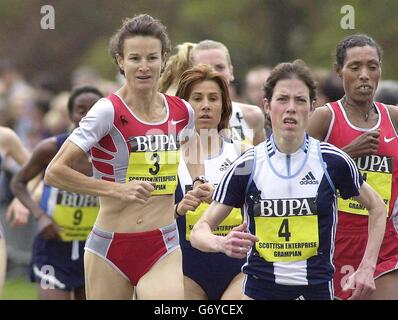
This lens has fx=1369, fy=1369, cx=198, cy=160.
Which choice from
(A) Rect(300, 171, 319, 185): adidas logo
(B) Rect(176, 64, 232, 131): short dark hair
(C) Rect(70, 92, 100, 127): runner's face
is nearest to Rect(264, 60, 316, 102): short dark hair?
(A) Rect(300, 171, 319, 185): adidas logo

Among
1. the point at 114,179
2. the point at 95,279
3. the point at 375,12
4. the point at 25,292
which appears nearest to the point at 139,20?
the point at 114,179

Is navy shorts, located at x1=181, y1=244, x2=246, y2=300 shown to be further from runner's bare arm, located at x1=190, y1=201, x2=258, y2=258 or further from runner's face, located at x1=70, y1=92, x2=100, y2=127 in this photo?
runner's face, located at x1=70, y1=92, x2=100, y2=127

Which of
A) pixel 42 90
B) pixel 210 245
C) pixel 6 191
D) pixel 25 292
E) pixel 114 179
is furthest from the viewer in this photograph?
pixel 42 90

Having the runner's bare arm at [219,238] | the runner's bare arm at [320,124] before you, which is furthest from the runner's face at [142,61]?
the runner's bare arm at [320,124]

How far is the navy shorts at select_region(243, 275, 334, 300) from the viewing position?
702cm

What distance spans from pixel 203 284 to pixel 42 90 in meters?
10.7

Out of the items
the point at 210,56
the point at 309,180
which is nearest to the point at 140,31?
the point at 309,180

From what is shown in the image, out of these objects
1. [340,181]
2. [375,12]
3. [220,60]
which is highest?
[375,12]

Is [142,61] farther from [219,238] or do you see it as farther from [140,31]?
[219,238]

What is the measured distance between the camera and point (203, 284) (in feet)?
27.2

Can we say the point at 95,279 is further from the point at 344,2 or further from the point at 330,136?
the point at 344,2

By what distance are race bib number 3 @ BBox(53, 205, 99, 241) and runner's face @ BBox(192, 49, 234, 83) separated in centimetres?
153

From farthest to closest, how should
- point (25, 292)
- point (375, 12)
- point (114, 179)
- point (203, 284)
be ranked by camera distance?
point (375, 12) < point (25, 292) < point (203, 284) < point (114, 179)

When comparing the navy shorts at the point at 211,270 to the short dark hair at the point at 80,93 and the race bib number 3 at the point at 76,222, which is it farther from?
the short dark hair at the point at 80,93
